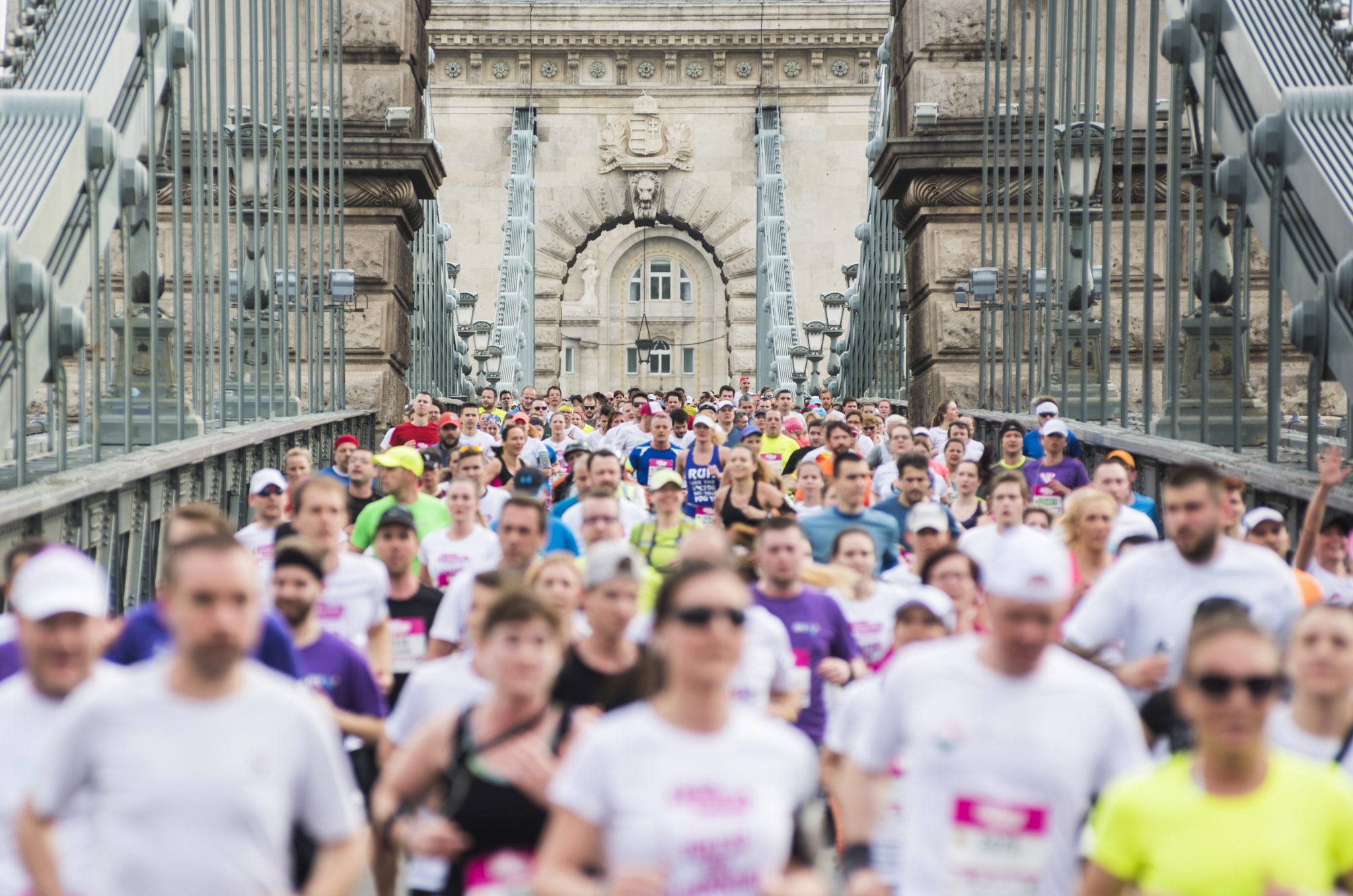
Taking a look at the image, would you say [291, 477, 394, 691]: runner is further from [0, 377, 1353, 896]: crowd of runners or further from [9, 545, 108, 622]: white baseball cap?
[9, 545, 108, 622]: white baseball cap

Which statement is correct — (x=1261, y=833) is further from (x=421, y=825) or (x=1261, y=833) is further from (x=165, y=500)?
(x=165, y=500)

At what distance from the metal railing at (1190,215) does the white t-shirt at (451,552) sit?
3905 mm

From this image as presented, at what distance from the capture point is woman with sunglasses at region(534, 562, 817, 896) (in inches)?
134

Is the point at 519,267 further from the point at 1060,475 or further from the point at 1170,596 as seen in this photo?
the point at 1170,596

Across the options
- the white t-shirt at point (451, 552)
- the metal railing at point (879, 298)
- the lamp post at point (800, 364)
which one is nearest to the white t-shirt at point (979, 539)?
the white t-shirt at point (451, 552)

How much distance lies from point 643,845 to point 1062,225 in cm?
1366

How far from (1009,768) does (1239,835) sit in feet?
1.73

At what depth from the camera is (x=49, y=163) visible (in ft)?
32.2

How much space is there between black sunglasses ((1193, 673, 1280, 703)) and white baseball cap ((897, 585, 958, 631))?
2519 millimetres

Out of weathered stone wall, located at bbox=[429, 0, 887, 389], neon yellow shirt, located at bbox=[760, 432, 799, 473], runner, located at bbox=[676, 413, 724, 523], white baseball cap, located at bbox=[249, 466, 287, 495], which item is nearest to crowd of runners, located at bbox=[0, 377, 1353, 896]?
white baseball cap, located at bbox=[249, 466, 287, 495]

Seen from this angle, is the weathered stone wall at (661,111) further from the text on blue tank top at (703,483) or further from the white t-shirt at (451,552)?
the white t-shirt at (451,552)

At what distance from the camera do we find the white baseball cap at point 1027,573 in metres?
3.86

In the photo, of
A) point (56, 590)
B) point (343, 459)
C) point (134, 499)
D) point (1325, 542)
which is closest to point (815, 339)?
point (343, 459)

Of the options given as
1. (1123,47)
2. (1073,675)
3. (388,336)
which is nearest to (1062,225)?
(1123,47)
